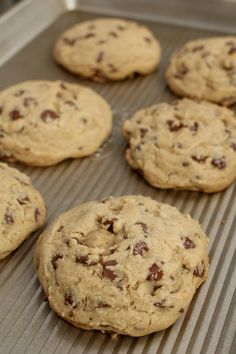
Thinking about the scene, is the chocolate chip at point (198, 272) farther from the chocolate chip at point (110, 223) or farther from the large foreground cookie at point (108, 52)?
the large foreground cookie at point (108, 52)

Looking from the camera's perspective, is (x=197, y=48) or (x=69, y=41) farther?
(x=69, y=41)

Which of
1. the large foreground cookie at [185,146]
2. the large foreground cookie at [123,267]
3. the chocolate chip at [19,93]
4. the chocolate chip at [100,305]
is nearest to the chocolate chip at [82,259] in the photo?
the large foreground cookie at [123,267]

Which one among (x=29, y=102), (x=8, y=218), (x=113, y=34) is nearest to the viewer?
(x=8, y=218)

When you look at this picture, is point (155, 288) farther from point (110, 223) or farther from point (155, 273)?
point (110, 223)

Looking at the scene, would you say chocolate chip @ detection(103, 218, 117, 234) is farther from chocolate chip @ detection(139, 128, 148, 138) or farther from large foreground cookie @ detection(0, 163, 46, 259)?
chocolate chip @ detection(139, 128, 148, 138)

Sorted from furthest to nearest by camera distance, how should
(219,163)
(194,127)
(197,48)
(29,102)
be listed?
1. (197,48)
2. (29,102)
3. (194,127)
4. (219,163)

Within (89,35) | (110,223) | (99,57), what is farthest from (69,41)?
(110,223)

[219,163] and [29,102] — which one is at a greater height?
[29,102]

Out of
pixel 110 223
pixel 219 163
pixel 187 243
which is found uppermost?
pixel 110 223
